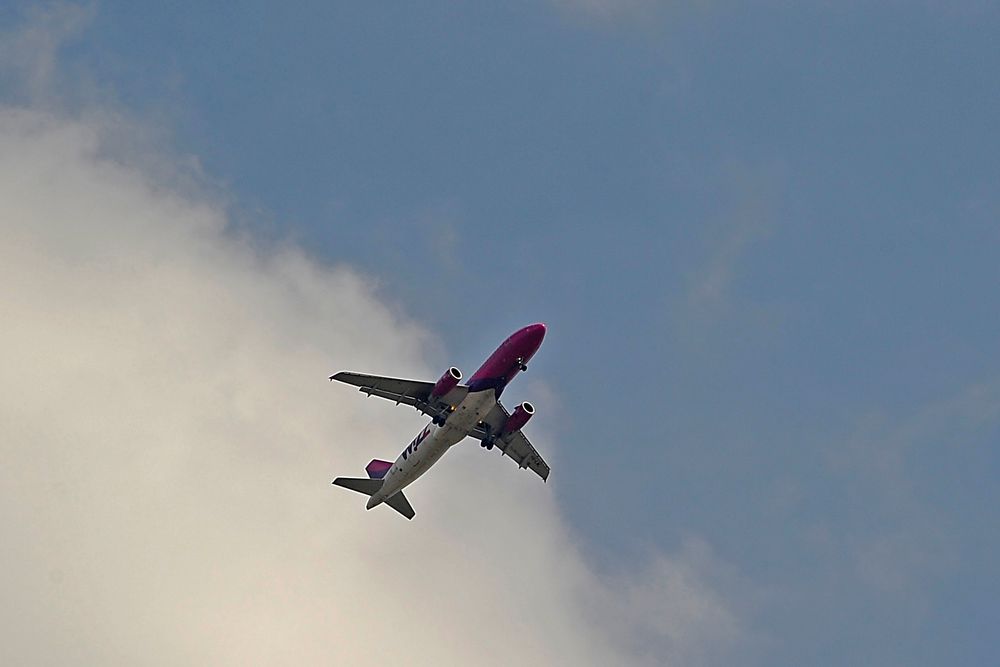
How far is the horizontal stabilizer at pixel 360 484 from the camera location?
110938mm

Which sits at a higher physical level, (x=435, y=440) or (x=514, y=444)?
(x=514, y=444)

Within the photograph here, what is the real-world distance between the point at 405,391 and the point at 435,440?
4743 mm

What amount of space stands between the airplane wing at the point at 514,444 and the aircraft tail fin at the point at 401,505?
29.0 feet

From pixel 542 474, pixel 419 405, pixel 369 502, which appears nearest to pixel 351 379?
pixel 419 405

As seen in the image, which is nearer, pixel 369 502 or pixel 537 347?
pixel 537 347

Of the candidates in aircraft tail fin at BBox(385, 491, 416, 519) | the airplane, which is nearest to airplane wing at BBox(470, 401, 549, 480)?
the airplane

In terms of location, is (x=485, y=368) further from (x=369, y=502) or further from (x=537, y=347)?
(x=369, y=502)

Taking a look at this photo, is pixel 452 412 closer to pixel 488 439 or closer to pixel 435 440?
pixel 435 440

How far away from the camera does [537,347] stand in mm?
99312

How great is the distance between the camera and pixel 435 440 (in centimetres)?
10219

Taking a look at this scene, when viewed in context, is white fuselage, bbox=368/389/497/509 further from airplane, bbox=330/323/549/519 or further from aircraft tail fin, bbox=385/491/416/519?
aircraft tail fin, bbox=385/491/416/519

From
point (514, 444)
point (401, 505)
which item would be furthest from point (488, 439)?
point (401, 505)

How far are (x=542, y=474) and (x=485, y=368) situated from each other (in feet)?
60.7

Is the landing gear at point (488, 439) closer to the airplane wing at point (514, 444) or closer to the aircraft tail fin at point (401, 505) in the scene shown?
the airplane wing at point (514, 444)
